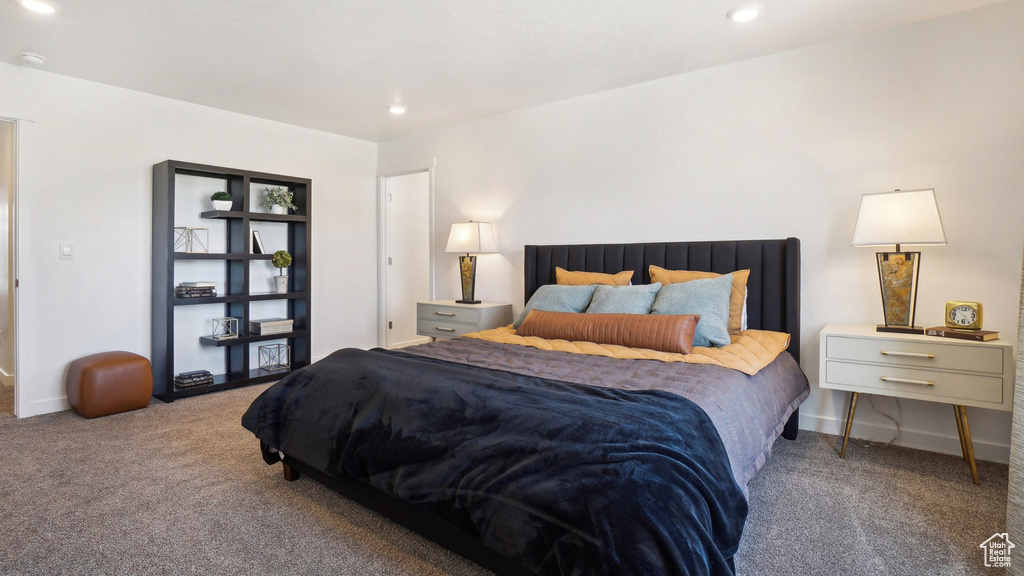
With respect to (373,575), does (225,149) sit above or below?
above

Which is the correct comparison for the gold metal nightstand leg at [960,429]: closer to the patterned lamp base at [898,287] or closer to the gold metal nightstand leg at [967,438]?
the gold metal nightstand leg at [967,438]

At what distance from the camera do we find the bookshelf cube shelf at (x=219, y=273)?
12.7 feet

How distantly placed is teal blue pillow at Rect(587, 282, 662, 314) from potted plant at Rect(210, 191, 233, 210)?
3025 mm

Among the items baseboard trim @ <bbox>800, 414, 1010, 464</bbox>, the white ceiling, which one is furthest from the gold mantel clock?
the white ceiling

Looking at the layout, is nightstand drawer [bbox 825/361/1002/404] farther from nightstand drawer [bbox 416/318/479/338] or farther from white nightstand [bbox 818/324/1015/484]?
nightstand drawer [bbox 416/318/479/338]

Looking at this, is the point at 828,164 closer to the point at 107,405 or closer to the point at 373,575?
the point at 373,575

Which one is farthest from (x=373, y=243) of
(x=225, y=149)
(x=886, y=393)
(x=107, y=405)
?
(x=886, y=393)

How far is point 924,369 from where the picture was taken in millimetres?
2393

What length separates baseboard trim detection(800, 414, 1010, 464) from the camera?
2604mm

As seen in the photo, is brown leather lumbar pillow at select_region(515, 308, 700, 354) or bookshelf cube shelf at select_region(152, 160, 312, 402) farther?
bookshelf cube shelf at select_region(152, 160, 312, 402)

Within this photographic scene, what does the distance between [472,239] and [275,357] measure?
84.5 inches

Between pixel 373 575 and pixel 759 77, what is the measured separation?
336 cm

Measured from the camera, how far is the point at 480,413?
1.67 meters

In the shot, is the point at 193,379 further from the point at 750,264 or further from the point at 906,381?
the point at 906,381
